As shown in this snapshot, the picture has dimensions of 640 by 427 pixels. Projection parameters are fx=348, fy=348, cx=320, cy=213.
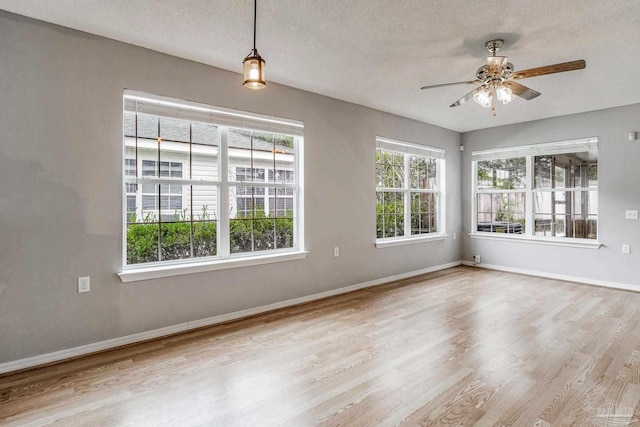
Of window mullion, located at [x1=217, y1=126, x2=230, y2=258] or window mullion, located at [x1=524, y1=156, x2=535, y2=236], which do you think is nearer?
window mullion, located at [x1=217, y1=126, x2=230, y2=258]

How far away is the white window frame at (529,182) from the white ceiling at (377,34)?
137 cm

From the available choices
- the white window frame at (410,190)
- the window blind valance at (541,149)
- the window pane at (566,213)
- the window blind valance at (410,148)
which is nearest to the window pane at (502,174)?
the window blind valance at (541,149)

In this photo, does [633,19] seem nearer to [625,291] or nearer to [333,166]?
[333,166]

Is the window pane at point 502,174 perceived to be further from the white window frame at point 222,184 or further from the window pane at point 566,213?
the white window frame at point 222,184

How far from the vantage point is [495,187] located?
6.27 m

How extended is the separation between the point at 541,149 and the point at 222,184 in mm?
5024

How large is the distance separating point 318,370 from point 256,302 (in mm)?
1475

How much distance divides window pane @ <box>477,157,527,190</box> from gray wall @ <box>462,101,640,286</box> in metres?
0.41

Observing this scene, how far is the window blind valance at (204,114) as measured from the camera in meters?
3.08

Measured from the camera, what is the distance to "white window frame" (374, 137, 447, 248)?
17.4ft

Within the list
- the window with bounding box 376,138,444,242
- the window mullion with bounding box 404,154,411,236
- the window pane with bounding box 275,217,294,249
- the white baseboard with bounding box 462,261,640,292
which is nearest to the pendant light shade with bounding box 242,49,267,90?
the window pane with bounding box 275,217,294,249

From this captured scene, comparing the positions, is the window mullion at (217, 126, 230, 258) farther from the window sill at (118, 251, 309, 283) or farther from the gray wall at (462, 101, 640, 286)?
the gray wall at (462, 101, 640, 286)

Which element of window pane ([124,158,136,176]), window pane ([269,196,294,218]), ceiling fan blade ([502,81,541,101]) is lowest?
window pane ([269,196,294,218])

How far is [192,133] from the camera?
3.48m
